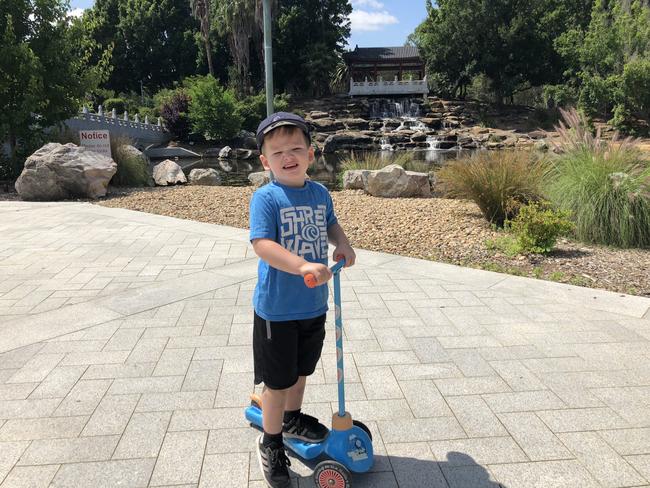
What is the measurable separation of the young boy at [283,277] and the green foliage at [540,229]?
14.4ft

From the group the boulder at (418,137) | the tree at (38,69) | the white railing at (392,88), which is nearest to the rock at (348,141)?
the boulder at (418,137)

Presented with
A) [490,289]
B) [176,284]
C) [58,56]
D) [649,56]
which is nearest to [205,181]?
[58,56]

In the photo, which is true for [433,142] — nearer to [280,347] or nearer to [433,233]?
[433,233]

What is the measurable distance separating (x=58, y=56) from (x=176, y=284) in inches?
444

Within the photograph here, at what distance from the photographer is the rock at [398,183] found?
11141mm

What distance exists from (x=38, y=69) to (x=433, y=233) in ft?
36.7

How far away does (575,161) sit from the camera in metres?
6.98

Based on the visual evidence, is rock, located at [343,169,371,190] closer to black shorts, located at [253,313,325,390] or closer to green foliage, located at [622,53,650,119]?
black shorts, located at [253,313,325,390]

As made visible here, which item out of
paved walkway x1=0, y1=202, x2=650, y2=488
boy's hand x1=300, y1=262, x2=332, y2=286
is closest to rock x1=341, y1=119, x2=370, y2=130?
paved walkway x1=0, y1=202, x2=650, y2=488

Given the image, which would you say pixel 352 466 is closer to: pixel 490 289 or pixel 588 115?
pixel 490 289

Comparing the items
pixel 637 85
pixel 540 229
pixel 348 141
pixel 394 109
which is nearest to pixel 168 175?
pixel 540 229

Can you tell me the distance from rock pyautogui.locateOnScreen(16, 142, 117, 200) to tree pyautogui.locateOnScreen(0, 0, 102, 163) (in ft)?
6.12

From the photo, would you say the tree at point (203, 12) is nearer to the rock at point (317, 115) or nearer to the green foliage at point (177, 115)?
the green foliage at point (177, 115)

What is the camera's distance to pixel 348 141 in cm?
3456
